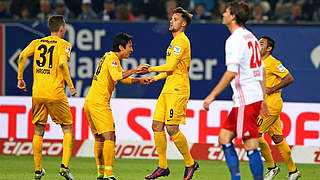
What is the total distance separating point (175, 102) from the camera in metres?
9.33

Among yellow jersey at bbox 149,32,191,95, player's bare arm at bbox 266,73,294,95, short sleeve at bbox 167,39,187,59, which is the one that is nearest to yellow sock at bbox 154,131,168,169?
yellow jersey at bbox 149,32,191,95

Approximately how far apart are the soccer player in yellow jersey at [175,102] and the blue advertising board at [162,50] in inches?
213

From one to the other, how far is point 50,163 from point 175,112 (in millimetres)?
3185

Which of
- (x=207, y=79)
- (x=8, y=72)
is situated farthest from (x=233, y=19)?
(x=8, y=72)

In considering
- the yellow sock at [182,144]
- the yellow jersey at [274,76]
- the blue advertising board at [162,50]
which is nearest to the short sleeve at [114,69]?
the yellow sock at [182,144]

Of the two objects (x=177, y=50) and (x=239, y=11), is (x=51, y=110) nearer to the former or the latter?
(x=177, y=50)

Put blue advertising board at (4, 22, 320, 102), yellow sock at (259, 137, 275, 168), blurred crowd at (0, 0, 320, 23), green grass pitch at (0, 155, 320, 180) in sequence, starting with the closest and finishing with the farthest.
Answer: yellow sock at (259, 137, 275, 168) < green grass pitch at (0, 155, 320, 180) < blue advertising board at (4, 22, 320, 102) < blurred crowd at (0, 0, 320, 23)

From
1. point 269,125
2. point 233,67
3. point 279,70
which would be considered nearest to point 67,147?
point 269,125

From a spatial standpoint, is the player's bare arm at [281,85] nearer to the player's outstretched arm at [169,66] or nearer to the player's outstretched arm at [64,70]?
the player's outstretched arm at [169,66]

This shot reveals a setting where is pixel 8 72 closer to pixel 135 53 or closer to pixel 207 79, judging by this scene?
pixel 135 53

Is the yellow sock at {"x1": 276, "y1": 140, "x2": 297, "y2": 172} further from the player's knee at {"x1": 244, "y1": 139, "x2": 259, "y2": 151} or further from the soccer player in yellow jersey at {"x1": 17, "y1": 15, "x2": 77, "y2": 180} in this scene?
the soccer player in yellow jersey at {"x1": 17, "y1": 15, "x2": 77, "y2": 180}

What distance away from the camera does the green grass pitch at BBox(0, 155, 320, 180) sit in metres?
9.96

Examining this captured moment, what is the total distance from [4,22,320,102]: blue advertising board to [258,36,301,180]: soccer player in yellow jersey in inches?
192

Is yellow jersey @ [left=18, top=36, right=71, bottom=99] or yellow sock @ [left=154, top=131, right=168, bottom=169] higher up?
yellow jersey @ [left=18, top=36, right=71, bottom=99]
